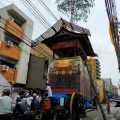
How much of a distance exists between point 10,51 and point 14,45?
128 centimetres

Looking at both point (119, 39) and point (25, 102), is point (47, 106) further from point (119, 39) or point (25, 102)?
point (119, 39)

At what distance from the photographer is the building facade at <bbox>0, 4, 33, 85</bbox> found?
21.3 m

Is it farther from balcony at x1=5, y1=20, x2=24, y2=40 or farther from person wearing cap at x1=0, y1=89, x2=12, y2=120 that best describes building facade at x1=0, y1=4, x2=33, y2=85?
person wearing cap at x1=0, y1=89, x2=12, y2=120

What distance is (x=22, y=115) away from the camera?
7.45 m

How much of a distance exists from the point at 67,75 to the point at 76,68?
100cm

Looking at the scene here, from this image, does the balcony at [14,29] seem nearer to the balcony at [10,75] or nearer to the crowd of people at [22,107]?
the balcony at [10,75]

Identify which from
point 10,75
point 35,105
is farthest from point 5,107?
point 10,75

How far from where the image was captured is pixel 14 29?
22.2 metres

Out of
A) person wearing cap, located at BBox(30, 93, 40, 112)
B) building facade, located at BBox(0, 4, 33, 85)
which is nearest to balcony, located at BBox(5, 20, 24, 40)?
building facade, located at BBox(0, 4, 33, 85)

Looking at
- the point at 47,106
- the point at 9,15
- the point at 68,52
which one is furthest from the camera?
the point at 9,15

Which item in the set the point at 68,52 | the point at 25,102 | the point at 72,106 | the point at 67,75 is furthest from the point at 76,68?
the point at 25,102

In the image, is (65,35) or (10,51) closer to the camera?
(65,35)

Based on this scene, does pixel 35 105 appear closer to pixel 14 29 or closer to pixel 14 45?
pixel 14 29

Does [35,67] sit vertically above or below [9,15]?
below
